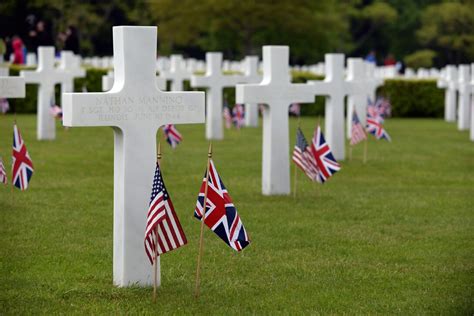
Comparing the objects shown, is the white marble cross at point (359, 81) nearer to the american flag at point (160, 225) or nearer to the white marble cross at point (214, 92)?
the white marble cross at point (214, 92)

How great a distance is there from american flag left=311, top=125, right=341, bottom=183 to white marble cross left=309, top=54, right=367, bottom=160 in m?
4.89

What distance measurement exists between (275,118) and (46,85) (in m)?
10.2

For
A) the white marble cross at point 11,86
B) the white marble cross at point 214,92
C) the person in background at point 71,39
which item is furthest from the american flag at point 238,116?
the person in background at point 71,39

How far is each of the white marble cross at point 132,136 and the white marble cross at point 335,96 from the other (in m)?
10.2

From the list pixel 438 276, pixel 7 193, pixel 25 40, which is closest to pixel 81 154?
pixel 7 193

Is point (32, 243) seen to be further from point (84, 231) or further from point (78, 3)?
point (78, 3)

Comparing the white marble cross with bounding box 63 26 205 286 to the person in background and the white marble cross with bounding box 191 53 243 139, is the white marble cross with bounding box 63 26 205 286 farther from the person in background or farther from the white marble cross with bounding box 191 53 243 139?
the person in background

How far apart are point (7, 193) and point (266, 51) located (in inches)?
145

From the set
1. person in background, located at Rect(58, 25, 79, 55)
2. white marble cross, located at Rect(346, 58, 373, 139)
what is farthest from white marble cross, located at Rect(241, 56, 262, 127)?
person in background, located at Rect(58, 25, 79, 55)

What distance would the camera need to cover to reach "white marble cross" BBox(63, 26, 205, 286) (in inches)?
369

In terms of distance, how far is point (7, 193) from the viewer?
602 inches

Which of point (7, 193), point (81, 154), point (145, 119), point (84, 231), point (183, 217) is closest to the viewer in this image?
point (145, 119)

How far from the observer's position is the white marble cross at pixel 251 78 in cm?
2741

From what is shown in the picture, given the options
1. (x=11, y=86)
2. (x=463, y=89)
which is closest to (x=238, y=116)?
(x=463, y=89)
